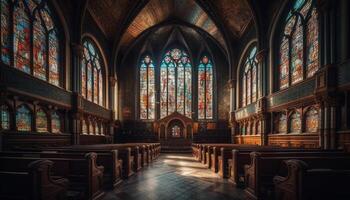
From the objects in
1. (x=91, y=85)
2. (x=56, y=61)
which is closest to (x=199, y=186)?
(x=56, y=61)

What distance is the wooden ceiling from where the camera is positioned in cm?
1756

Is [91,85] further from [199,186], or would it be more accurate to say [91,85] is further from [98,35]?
[199,186]

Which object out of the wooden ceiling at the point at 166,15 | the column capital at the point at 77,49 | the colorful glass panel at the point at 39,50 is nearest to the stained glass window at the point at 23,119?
the colorful glass panel at the point at 39,50

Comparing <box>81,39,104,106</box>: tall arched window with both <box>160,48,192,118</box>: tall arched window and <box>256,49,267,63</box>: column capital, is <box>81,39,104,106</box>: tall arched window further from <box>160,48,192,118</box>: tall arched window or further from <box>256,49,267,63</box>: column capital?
<box>256,49,267,63</box>: column capital

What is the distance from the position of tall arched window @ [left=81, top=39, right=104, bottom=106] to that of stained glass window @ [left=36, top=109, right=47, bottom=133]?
500cm

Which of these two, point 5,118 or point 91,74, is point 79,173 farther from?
point 91,74

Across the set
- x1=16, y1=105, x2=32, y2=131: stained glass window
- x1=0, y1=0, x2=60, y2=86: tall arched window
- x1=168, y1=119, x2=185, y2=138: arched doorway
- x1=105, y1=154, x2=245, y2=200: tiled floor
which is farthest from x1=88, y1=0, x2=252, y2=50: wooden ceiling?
x1=105, y1=154, x2=245, y2=200: tiled floor

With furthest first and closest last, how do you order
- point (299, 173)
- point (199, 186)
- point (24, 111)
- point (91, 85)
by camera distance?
point (91, 85) < point (24, 111) < point (199, 186) < point (299, 173)

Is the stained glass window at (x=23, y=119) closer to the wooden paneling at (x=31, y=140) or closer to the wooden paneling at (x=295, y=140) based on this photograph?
the wooden paneling at (x=31, y=140)

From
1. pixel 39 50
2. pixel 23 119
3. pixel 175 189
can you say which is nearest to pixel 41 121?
pixel 23 119

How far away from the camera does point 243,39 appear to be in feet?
66.2

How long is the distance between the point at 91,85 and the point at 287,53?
49.4 ft

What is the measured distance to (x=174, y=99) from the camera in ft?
85.8

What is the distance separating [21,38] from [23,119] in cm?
381
